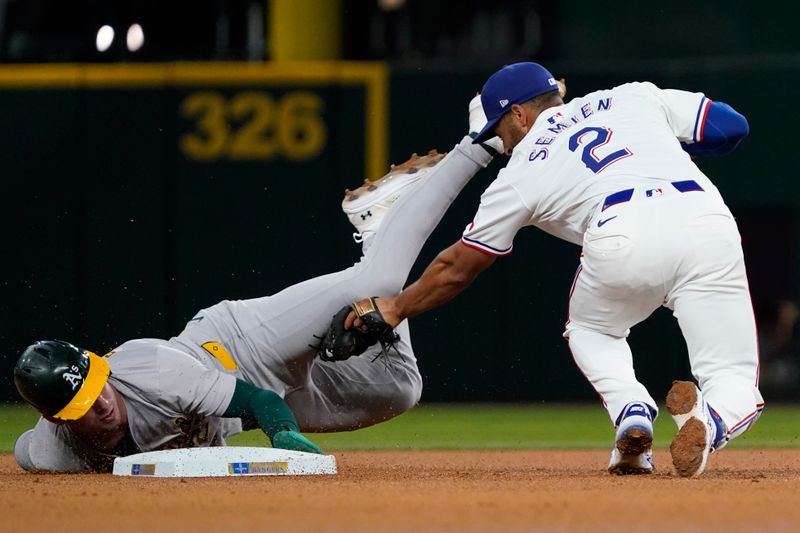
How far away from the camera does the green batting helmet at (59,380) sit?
4215 mm

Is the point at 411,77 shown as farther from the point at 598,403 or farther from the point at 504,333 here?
the point at 598,403

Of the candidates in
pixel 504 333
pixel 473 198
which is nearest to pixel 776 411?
pixel 504 333

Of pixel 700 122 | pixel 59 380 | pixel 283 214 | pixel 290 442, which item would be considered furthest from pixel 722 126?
pixel 283 214

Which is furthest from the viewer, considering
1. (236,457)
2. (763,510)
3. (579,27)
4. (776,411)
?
(579,27)

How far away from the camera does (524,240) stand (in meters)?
9.49

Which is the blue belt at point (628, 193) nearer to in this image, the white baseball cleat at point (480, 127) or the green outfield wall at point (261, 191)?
the white baseball cleat at point (480, 127)

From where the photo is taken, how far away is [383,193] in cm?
529

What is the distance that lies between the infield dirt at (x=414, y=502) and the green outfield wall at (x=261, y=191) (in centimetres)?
457

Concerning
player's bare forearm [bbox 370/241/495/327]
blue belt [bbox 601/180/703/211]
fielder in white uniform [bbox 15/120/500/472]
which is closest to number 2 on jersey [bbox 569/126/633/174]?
blue belt [bbox 601/180/703/211]

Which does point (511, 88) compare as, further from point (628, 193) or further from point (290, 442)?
point (290, 442)

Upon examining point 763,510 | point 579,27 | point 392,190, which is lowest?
point 763,510

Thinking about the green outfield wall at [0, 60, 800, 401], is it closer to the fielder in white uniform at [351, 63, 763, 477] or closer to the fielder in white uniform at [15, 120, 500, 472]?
the fielder in white uniform at [15, 120, 500, 472]

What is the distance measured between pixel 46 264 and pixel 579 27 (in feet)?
15.1

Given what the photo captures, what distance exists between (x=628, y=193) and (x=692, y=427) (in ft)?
2.51
